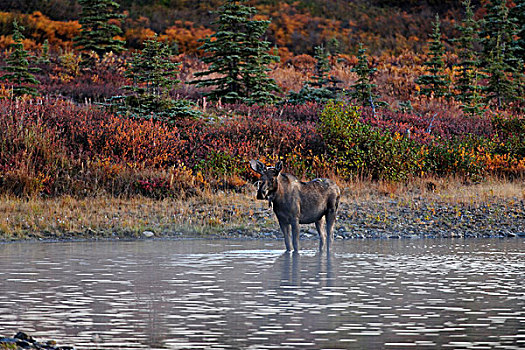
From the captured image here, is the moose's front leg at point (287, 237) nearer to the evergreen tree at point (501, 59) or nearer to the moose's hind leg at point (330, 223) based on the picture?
the moose's hind leg at point (330, 223)

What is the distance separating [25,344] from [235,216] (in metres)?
13.5

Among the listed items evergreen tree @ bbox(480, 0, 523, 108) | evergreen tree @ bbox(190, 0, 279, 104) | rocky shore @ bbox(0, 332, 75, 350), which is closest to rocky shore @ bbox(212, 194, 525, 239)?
evergreen tree @ bbox(190, 0, 279, 104)

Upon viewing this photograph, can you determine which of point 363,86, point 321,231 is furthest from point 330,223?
point 363,86

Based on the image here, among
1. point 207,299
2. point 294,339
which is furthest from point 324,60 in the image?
point 294,339

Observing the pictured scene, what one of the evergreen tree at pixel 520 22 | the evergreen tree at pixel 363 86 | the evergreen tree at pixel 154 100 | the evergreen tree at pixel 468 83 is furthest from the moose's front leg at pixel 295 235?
the evergreen tree at pixel 520 22

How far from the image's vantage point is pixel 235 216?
794 inches

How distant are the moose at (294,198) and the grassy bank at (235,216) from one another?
3.30 meters

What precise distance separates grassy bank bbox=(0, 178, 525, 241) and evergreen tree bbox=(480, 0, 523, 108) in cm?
1831

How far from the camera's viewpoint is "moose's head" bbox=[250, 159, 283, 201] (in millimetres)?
14578

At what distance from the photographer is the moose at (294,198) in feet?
48.4

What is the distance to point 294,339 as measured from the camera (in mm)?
7383

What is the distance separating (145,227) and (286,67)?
31.7 meters

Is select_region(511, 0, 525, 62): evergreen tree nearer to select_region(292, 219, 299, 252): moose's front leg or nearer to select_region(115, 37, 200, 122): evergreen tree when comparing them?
select_region(115, 37, 200, 122): evergreen tree

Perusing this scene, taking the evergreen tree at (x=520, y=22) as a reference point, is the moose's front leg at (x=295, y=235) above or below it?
below
